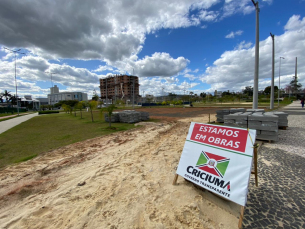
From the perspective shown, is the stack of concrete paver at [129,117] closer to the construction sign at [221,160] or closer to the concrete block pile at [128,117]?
the concrete block pile at [128,117]

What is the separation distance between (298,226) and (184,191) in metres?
1.70

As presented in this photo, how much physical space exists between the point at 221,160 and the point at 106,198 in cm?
228

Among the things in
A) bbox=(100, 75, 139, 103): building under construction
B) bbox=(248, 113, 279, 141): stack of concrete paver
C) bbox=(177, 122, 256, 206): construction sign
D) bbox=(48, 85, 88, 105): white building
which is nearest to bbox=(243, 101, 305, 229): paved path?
bbox=(177, 122, 256, 206): construction sign

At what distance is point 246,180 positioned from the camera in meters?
2.17

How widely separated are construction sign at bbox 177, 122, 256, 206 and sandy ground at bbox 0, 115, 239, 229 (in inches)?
15.8

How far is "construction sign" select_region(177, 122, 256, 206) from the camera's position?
2.26 m

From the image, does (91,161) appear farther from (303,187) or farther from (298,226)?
(303,187)

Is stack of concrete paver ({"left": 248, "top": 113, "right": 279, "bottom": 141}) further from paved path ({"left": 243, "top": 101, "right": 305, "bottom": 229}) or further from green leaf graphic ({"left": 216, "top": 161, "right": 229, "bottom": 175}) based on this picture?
green leaf graphic ({"left": 216, "top": 161, "right": 229, "bottom": 175})

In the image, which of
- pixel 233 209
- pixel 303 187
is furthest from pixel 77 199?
pixel 303 187

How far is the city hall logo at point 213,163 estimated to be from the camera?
2.47m

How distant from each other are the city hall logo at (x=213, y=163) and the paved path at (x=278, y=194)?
0.79 metres

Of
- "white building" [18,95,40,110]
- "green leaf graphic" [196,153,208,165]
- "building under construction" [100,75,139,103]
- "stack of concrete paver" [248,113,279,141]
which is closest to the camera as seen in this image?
"green leaf graphic" [196,153,208,165]

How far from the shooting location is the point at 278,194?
2.81 m

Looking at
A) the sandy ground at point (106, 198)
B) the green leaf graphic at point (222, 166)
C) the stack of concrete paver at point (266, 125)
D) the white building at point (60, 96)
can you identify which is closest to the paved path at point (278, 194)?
the sandy ground at point (106, 198)
